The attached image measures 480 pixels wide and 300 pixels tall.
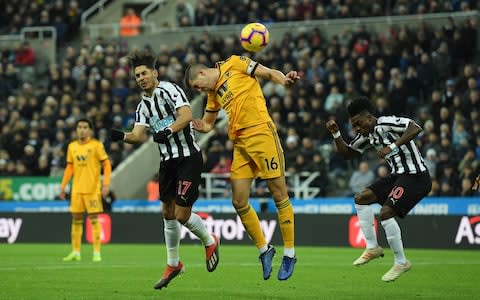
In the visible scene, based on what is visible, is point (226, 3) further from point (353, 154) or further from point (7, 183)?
point (353, 154)

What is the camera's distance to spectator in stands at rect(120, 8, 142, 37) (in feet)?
118

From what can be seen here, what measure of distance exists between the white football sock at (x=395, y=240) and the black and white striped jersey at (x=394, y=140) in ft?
2.23

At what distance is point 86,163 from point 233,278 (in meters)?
6.07

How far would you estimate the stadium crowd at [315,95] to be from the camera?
2548 cm

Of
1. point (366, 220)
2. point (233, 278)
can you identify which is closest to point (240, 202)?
point (233, 278)

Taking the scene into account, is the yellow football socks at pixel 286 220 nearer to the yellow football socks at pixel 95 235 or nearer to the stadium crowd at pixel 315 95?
the yellow football socks at pixel 95 235

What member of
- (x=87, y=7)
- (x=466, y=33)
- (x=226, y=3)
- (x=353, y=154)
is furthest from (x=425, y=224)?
(x=87, y=7)

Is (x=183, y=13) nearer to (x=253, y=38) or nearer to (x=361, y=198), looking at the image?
(x=361, y=198)

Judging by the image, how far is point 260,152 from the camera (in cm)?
1188

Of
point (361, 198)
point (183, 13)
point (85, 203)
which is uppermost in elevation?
point (183, 13)

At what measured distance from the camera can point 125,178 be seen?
30016 millimetres

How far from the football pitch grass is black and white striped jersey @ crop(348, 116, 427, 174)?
4.56 ft

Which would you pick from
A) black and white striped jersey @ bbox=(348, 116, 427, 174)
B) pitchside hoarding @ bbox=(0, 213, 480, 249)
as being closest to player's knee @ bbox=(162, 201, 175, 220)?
black and white striped jersey @ bbox=(348, 116, 427, 174)

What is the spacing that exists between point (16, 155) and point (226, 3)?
26.7 ft
